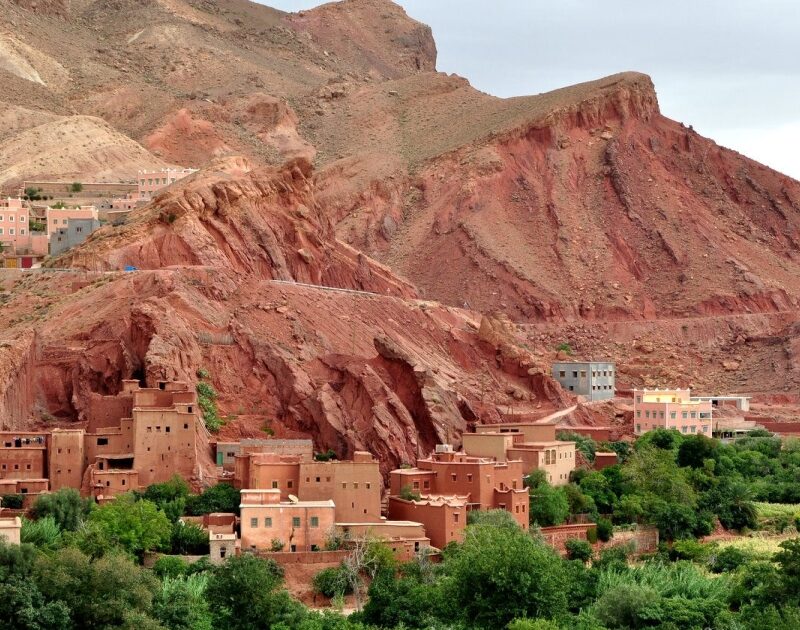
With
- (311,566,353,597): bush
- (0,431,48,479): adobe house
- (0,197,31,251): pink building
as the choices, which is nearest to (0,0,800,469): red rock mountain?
(0,431,48,479): adobe house

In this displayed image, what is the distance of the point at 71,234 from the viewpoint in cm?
10656

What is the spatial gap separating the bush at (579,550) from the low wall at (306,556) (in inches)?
436

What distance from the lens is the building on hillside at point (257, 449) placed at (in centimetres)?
8069

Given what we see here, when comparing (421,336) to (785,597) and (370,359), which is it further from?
(785,597)

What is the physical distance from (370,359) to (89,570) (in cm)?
3073

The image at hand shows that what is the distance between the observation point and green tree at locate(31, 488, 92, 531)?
72.4 meters

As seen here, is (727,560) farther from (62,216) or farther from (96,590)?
(62,216)

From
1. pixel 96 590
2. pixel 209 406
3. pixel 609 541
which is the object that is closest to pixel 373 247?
pixel 209 406

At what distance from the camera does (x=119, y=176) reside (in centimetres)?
13600

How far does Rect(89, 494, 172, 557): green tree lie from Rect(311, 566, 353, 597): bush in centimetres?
563

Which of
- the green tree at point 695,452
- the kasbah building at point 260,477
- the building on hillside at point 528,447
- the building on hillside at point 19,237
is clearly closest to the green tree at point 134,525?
the kasbah building at point 260,477

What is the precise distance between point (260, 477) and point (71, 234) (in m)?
34.5

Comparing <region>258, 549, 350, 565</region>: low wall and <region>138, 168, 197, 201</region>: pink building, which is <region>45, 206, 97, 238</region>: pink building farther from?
<region>258, 549, 350, 565</region>: low wall

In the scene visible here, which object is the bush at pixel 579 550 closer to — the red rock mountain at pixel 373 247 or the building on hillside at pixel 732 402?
the red rock mountain at pixel 373 247
